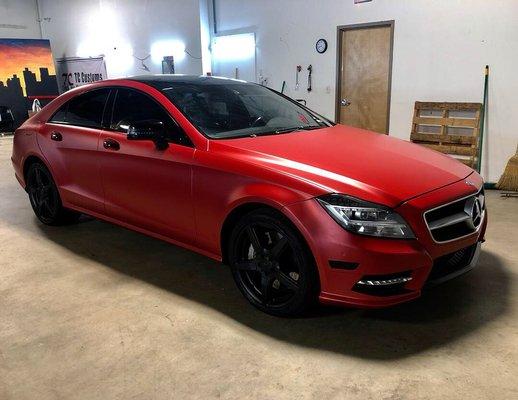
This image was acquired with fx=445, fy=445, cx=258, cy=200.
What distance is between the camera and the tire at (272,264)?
6.60ft

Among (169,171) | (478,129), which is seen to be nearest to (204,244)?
(169,171)

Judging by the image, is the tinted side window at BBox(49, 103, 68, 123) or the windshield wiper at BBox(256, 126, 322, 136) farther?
the tinted side window at BBox(49, 103, 68, 123)

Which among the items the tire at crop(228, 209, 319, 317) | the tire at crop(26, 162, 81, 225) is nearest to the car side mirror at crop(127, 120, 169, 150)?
the tire at crop(228, 209, 319, 317)

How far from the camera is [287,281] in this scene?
2.11 meters

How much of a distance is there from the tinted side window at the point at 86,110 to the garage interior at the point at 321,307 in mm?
899

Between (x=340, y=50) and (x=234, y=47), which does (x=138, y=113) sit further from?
(x=234, y=47)

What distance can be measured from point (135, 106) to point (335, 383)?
199 centimetres

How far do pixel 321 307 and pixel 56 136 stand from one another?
7.56 ft

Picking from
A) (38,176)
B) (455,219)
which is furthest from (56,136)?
(455,219)

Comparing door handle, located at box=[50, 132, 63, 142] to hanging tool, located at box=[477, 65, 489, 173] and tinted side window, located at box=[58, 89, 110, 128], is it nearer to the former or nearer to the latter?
tinted side window, located at box=[58, 89, 110, 128]

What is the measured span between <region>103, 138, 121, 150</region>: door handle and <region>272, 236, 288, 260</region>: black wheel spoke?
4.15 feet

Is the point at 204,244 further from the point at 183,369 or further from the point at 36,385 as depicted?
the point at 36,385

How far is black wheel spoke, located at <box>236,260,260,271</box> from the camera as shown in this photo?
2236 millimetres

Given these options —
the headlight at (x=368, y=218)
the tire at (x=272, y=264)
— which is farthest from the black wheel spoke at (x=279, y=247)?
the headlight at (x=368, y=218)
